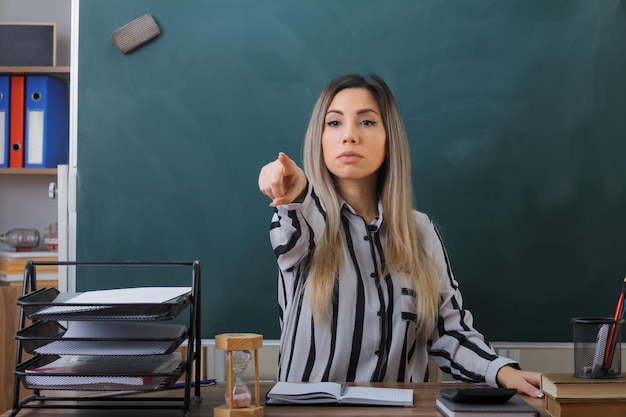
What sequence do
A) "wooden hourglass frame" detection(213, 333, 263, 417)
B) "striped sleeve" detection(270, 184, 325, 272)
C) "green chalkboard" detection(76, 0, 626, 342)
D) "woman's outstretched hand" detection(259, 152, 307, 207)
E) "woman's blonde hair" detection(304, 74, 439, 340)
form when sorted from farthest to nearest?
"green chalkboard" detection(76, 0, 626, 342)
"woman's blonde hair" detection(304, 74, 439, 340)
"striped sleeve" detection(270, 184, 325, 272)
"woman's outstretched hand" detection(259, 152, 307, 207)
"wooden hourglass frame" detection(213, 333, 263, 417)

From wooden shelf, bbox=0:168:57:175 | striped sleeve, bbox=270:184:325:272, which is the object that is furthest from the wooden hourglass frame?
wooden shelf, bbox=0:168:57:175

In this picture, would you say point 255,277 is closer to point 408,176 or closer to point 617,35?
point 408,176

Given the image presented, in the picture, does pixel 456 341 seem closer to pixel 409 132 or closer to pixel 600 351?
pixel 600 351

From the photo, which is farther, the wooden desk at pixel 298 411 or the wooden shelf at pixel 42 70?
the wooden shelf at pixel 42 70

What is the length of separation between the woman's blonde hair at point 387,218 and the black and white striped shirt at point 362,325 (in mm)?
28

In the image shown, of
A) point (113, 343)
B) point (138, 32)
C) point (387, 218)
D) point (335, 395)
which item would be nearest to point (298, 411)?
point (335, 395)

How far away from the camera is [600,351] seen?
108cm

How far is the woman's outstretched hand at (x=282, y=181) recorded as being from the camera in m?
1.27

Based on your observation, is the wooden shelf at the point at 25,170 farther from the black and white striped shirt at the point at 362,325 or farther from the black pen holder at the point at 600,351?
the black pen holder at the point at 600,351

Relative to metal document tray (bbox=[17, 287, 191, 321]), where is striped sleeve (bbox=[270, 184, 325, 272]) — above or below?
above

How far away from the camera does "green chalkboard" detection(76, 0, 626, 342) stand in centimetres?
208

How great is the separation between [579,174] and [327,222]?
838 millimetres

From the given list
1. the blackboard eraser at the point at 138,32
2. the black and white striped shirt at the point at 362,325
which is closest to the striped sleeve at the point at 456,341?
the black and white striped shirt at the point at 362,325

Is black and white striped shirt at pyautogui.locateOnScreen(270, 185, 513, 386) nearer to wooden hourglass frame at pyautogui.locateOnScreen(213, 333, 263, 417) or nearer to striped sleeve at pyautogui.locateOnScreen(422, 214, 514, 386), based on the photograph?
striped sleeve at pyautogui.locateOnScreen(422, 214, 514, 386)
